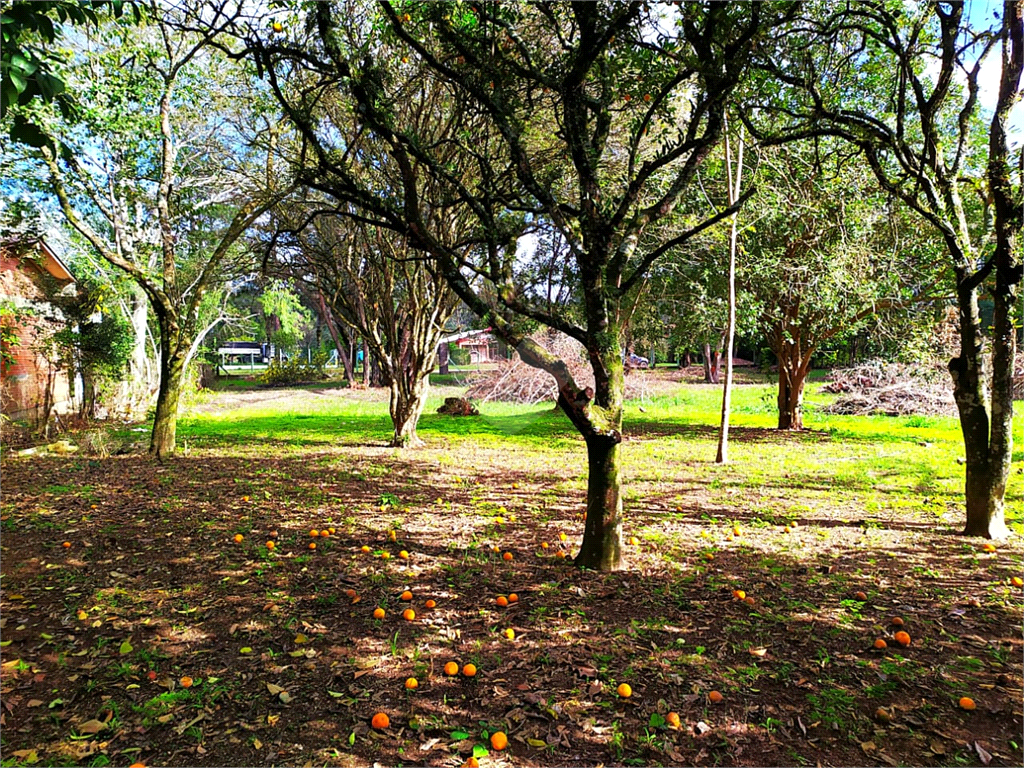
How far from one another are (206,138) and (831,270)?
1568cm

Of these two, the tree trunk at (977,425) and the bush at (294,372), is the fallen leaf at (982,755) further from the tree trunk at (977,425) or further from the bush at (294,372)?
the bush at (294,372)

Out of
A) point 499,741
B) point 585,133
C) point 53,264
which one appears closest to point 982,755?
point 499,741

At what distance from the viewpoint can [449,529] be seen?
5516mm

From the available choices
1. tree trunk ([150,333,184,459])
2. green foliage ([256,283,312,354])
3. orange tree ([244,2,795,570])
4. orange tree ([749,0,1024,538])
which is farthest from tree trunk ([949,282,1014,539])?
green foliage ([256,283,312,354])

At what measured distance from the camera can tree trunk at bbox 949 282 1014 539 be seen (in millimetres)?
4910

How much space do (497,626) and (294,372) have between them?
30.1m

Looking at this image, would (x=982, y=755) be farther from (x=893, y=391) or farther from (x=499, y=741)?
(x=893, y=391)

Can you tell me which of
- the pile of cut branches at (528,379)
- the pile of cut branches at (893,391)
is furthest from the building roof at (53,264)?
the pile of cut branches at (893,391)

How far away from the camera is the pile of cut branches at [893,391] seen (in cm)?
1356

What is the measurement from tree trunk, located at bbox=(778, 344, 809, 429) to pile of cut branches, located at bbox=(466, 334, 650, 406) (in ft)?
16.2

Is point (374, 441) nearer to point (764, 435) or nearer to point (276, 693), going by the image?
point (764, 435)

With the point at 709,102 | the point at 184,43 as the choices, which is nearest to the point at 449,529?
the point at 709,102

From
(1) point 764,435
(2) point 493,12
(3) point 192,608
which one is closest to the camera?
(3) point 192,608

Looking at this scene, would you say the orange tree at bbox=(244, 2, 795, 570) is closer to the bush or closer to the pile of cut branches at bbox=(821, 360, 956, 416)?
the pile of cut branches at bbox=(821, 360, 956, 416)
